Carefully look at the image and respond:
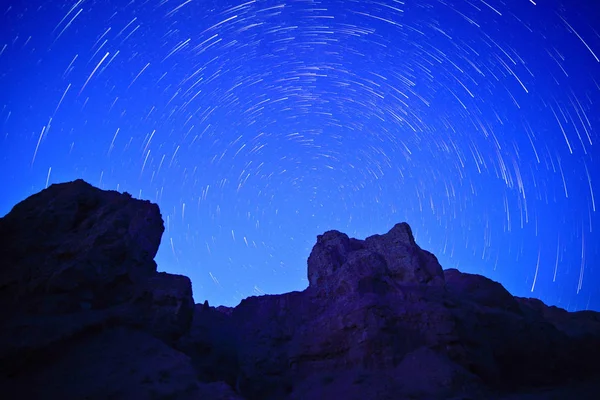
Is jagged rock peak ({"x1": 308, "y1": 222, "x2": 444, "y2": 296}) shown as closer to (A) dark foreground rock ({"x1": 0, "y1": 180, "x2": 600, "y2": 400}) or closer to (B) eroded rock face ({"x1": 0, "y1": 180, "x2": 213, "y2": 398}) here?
(A) dark foreground rock ({"x1": 0, "y1": 180, "x2": 600, "y2": 400})

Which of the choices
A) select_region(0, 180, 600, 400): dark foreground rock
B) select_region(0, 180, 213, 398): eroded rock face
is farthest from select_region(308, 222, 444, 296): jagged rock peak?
select_region(0, 180, 213, 398): eroded rock face

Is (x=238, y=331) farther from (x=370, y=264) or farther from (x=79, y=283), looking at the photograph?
(x=79, y=283)

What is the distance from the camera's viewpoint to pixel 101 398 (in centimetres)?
1247

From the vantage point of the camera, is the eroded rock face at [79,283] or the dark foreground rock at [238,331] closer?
the eroded rock face at [79,283]

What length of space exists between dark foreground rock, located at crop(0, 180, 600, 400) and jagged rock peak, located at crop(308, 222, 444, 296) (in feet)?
0.49

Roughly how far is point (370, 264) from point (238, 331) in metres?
12.5

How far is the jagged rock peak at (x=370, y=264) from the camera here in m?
27.9

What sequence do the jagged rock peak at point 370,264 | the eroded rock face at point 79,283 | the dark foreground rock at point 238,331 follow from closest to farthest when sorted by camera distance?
the eroded rock face at point 79,283, the dark foreground rock at point 238,331, the jagged rock peak at point 370,264

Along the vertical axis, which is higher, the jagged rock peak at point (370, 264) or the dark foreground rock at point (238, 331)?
the jagged rock peak at point (370, 264)

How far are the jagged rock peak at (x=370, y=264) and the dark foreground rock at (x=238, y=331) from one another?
0.15 metres

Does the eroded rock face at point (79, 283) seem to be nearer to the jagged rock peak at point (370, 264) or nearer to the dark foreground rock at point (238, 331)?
the dark foreground rock at point (238, 331)

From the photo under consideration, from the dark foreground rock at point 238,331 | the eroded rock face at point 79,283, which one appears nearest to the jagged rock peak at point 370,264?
the dark foreground rock at point 238,331

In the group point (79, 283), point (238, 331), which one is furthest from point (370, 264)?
point (79, 283)

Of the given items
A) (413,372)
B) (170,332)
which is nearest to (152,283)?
(170,332)
